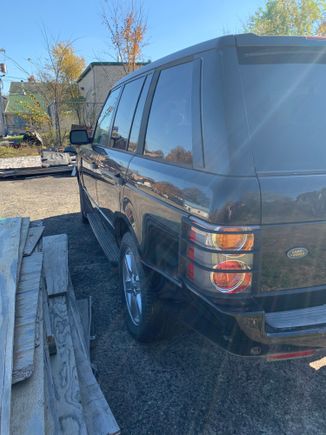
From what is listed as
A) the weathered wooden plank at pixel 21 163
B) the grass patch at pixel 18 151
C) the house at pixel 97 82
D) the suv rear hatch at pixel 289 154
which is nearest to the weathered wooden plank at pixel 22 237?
the suv rear hatch at pixel 289 154

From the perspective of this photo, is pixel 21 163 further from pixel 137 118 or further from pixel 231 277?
pixel 231 277

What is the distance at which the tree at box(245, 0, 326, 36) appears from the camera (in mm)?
17031

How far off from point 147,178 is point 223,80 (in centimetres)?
83

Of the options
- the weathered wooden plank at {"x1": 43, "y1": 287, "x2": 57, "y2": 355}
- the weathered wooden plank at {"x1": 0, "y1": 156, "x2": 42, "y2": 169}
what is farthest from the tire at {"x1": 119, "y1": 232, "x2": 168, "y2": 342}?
the weathered wooden plank at {"x1": 0, "y1": 156, "x2": 42, "y2": 169}

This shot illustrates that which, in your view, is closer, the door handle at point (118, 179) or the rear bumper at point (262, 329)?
the rear bumper at point (262, 329)

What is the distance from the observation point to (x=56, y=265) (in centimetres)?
336

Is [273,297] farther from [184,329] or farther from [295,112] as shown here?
[184,329]

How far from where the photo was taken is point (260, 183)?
1525mm

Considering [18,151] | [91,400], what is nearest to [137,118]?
[91,400]

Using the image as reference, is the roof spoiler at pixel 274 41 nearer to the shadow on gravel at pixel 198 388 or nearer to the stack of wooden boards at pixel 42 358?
the stack of wooden boards at pixel 42 358

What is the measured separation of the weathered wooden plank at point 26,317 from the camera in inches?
63.9

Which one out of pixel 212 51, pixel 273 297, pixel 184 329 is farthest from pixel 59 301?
pixel 212 51

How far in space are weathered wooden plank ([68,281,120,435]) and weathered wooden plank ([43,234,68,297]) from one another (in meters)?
0.57

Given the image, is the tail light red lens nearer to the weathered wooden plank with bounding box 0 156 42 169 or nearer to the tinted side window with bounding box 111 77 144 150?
the tinted side window with bounding box 111 77 144 150
